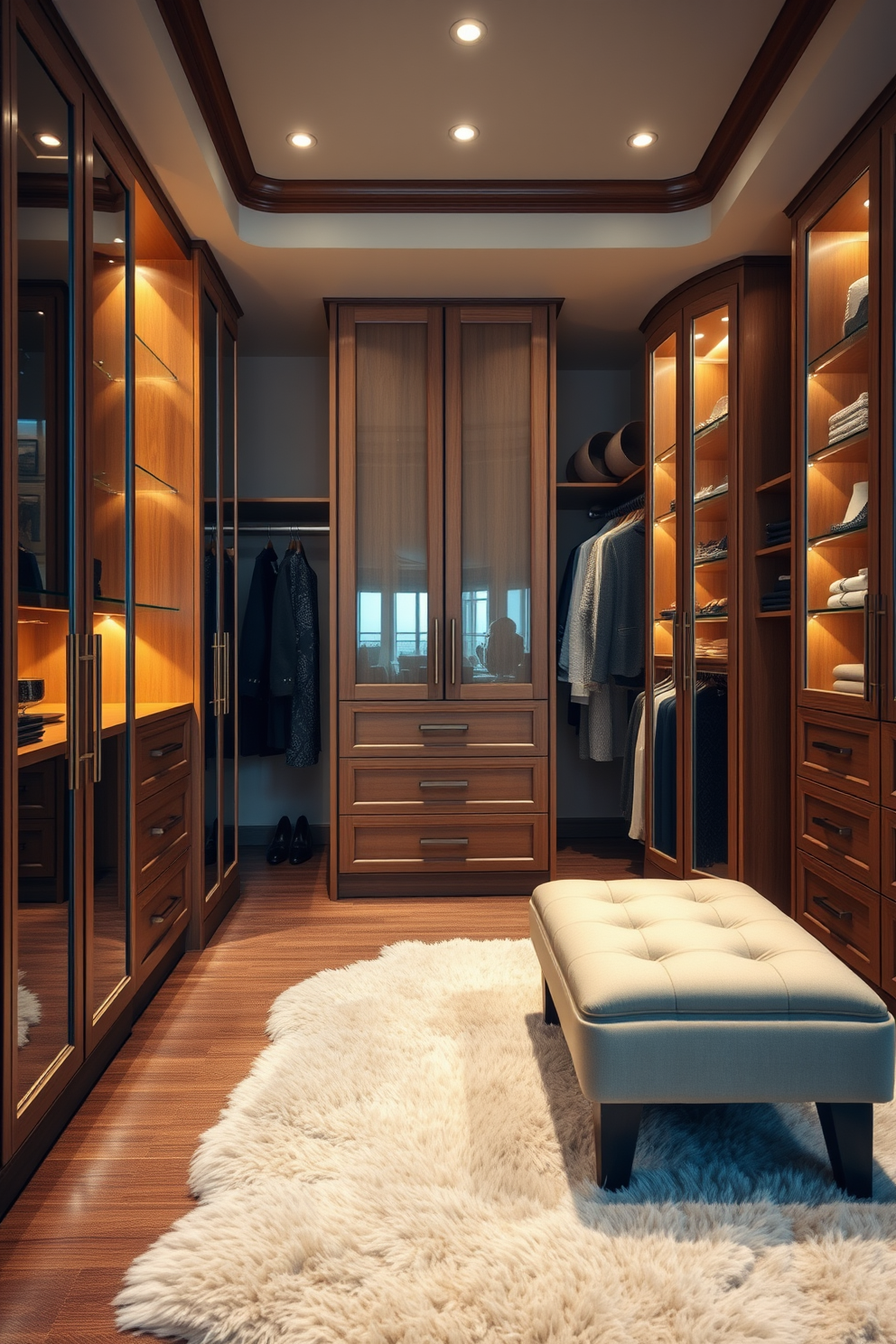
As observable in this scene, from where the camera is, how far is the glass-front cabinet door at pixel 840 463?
95.1 inches

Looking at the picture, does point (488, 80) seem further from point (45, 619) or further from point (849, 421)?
point (45, 619)

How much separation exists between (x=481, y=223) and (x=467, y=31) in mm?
831

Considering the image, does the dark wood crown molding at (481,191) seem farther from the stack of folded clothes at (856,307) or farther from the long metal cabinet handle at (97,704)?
the long metal cabinet handle at (97,704)

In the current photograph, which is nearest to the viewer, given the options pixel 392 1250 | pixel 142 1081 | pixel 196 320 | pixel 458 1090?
pixel 392 1250

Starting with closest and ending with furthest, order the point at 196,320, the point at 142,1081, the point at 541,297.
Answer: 1. the point at 142,1081
2. the point at 196,320
3. the point at 541,297

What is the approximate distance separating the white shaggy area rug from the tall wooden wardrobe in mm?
453

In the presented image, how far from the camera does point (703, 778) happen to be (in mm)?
3424

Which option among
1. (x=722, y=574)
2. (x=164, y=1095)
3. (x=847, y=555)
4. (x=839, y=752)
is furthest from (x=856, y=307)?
(x=164, y=1095)

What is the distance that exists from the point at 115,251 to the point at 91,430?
0.59 m

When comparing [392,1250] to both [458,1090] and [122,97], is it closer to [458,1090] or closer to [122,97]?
[458,1090]

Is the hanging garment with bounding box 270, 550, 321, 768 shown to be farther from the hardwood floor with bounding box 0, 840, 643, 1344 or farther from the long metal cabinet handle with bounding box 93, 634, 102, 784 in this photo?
the long metal cabinet handle with bounding box 93, 634, 102, 784

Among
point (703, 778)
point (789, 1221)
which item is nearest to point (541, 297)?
point (703, 778)

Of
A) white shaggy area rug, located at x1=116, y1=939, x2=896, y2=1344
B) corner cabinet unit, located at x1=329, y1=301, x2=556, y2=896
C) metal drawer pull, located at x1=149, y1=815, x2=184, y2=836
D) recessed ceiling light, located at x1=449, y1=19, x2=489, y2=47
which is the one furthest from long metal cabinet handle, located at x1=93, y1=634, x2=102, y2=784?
recessed ceiling light, located at x1=449, y1=19, x2=489, y2=47

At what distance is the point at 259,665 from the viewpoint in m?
4.16
